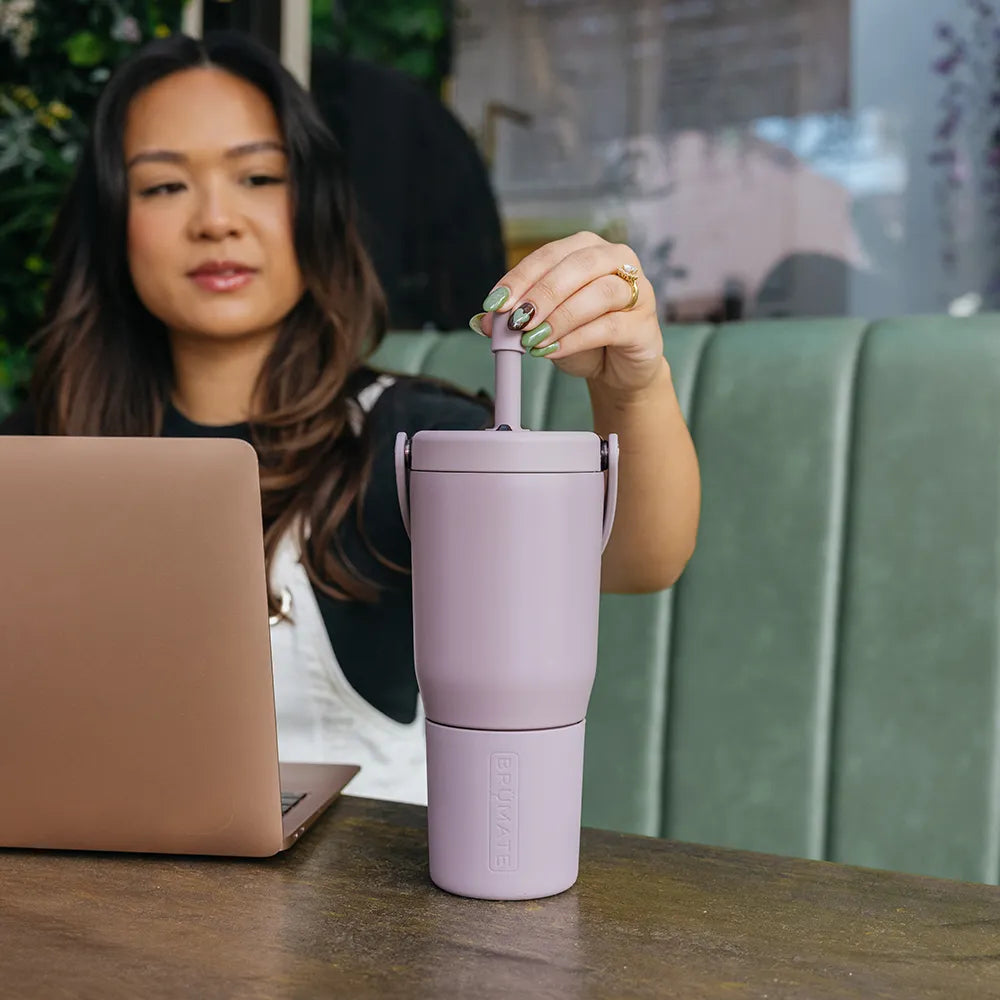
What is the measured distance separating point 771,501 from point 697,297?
960 millimetres

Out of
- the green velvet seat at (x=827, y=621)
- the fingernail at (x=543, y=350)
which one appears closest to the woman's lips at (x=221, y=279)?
the green velvet seat at (x=827, y=621)

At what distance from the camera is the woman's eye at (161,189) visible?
1.19m

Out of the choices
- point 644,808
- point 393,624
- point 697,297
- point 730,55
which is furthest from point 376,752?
point 730,55

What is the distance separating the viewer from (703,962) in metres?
0.43

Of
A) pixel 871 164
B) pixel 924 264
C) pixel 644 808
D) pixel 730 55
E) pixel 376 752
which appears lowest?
pixel 644 808

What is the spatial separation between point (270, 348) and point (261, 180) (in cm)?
17

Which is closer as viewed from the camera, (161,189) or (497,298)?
(497,298)

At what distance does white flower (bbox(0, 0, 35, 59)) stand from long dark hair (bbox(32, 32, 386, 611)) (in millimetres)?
701

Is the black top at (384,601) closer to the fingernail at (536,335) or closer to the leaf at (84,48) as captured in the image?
the fingernail at (536,335)

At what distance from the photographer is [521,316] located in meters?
0.53

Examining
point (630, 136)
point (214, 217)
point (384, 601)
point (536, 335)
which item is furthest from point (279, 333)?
point (630, 136)

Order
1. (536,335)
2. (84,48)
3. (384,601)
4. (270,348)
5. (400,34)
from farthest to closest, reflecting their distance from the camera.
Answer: (400,34), (84,48), (270,348), (384,601), (536,335)

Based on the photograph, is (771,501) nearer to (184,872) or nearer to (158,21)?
(184,872)

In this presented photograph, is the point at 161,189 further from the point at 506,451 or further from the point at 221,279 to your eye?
the point at 506,451
